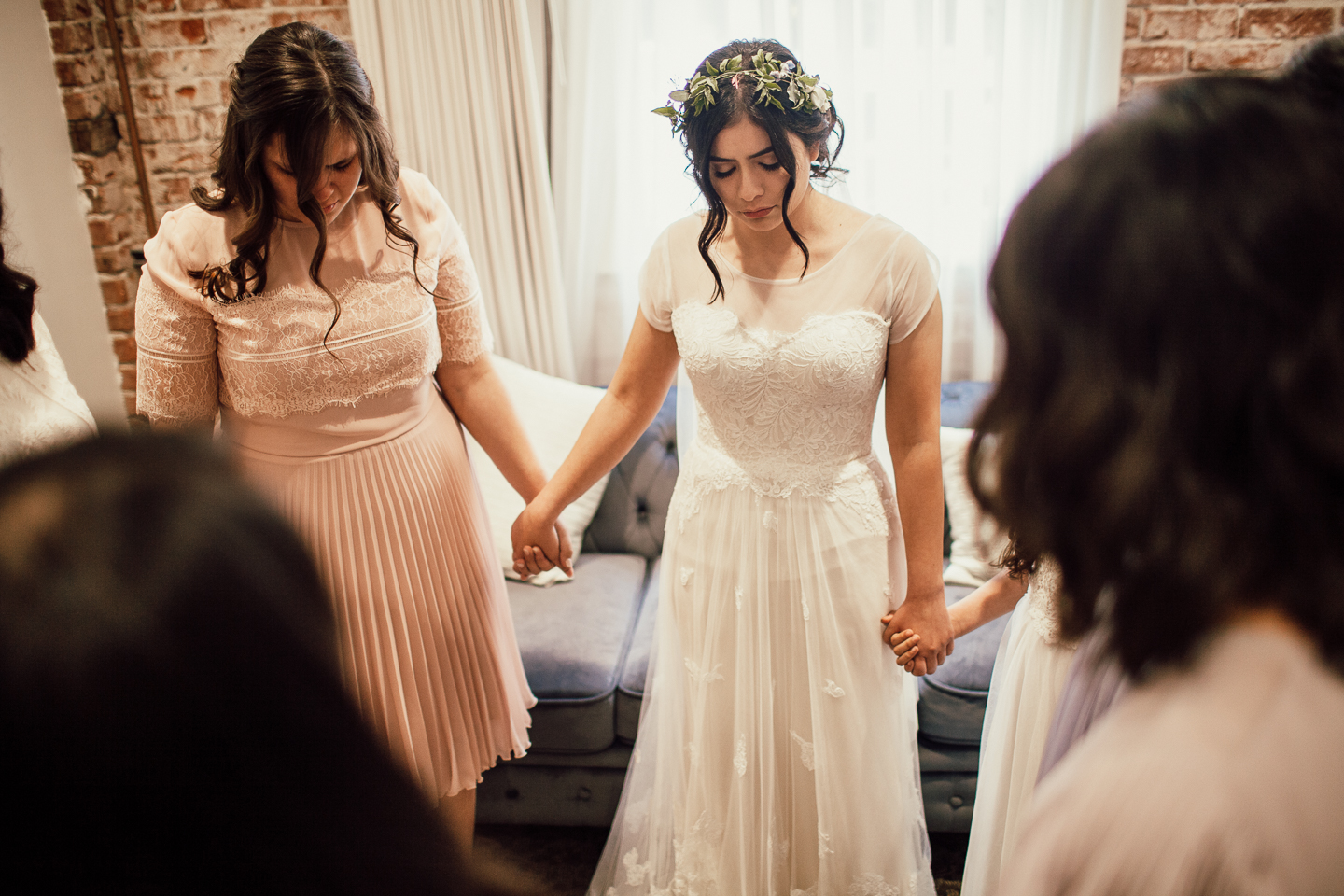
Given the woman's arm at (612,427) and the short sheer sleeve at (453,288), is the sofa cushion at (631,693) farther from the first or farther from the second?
the short sheer sleeve at (453,288)

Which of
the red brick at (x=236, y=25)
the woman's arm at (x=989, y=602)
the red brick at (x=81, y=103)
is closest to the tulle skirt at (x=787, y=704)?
the woman's arm at (x=989, y=602)

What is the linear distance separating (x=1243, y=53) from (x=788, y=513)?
85.2 inches

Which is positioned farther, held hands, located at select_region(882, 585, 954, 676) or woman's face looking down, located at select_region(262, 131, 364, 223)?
held hands, located at select_region(882, 585, 954, 676)

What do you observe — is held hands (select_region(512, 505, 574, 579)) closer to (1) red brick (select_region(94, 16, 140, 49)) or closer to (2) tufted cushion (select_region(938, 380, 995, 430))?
(2) tufted cushion (select_region(938, 380, 995, 430))

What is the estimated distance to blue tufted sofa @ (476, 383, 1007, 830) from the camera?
6.00 ft

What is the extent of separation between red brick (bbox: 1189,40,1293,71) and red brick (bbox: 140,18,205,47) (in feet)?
9.69

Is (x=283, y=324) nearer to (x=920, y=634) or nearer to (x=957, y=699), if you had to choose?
(x=920, y=634)

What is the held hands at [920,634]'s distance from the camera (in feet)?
4.49

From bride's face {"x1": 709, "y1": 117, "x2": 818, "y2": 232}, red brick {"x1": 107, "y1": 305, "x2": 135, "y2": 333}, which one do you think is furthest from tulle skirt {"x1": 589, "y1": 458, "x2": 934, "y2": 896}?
red brick {"x1": 107, "y1": 305, "x2": 135, "y2": 333}

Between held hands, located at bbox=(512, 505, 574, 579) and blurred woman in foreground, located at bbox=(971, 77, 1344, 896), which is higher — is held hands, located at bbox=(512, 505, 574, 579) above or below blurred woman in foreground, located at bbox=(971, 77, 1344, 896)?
below

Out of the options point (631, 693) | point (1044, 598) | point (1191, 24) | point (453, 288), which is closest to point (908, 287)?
point (1044, 598)

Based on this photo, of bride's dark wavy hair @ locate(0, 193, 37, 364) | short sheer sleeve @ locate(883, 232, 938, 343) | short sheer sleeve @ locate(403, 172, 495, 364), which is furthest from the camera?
short sheer sleeve @ locate(403, 172, 495, 364)

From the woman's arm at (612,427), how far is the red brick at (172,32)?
6.34 ft

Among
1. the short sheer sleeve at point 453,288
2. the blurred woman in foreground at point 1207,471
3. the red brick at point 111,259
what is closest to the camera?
the blurred woman in foreground at point 1207,471
